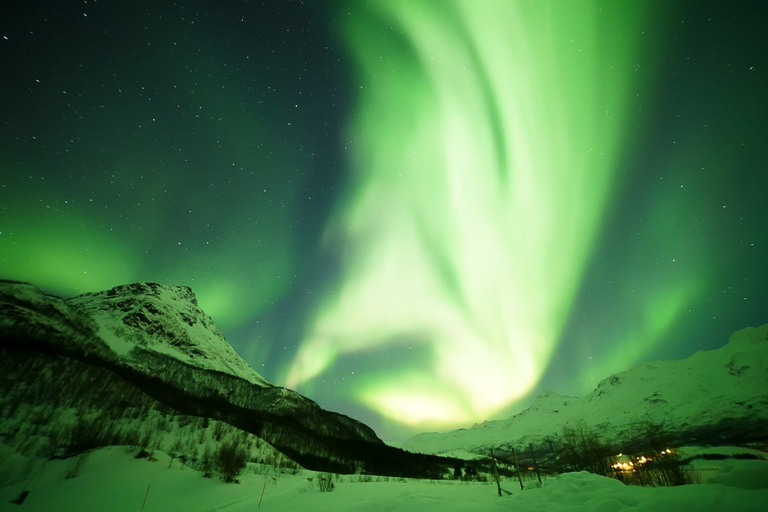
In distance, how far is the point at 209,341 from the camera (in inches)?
7279

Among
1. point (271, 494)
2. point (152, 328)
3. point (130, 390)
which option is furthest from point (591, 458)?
point (152, 328)

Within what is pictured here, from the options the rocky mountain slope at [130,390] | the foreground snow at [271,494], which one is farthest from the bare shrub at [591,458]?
the rocky mountain slope at [130,390]

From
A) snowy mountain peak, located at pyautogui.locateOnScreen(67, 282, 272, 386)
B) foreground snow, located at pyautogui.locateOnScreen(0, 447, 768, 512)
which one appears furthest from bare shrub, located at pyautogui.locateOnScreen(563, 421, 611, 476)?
snowy mountain peak, located at pyautogui.locateOnScreen(67, 282, 272, 386)

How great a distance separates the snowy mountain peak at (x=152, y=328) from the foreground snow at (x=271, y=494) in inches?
4712

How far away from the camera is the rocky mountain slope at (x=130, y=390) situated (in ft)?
128

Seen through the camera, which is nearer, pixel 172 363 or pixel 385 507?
pixel 385 507

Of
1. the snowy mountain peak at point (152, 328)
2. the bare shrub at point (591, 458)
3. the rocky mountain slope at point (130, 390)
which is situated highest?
the snowy mountain peak at point (152, 328)

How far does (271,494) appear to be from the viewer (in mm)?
13461

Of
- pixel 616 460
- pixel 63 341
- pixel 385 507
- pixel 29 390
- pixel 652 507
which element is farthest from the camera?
pixel 63 341

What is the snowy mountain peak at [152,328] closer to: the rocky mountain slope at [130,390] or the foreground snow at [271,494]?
the rocky mountain slope at [130,390]

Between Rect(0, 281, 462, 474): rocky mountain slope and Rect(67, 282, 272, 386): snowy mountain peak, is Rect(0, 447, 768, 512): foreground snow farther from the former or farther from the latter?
Rect(67, 282, 272, 386): snowy mountain peak

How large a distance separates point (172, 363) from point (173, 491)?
123m

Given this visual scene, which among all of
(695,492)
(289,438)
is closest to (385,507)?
(695,492)

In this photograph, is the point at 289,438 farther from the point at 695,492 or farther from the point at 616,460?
the point at 695,492
